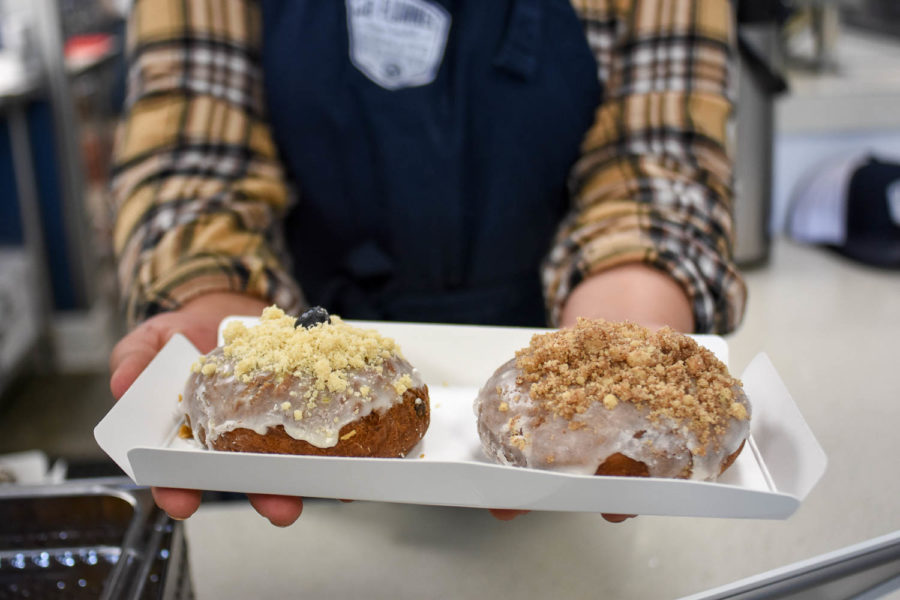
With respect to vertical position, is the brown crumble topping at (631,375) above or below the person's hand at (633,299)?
above

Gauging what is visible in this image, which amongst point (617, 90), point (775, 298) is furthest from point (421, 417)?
point (775, 298)

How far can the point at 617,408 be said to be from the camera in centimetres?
63

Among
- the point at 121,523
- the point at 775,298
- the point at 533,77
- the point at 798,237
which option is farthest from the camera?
the point at 798,237

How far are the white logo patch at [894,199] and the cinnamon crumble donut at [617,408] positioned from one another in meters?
1.26

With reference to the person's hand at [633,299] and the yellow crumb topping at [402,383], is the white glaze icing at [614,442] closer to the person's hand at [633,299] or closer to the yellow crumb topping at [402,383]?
the yellow crumb topping at [402,383]

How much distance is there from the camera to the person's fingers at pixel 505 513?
574 millimetres

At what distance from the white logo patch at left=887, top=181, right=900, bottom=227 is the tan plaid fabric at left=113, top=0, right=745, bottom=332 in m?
0.81

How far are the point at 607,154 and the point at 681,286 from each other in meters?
0.30

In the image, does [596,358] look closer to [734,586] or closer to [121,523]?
[734,586]

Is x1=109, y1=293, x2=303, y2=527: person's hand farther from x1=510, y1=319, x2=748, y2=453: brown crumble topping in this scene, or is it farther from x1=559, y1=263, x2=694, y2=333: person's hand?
x1=559, y1=263, x2=694, y2=333: person's hand

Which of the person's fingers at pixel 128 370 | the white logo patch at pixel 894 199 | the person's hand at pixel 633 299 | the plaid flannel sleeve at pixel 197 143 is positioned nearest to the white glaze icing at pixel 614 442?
the person's hand at pixel 633 299

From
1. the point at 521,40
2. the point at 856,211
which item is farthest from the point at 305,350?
the point at 856,211

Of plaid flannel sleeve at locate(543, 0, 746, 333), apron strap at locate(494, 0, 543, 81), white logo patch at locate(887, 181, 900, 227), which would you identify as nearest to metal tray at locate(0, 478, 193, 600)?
plaid flannel sleeve at locate(543, 0, 746, 333)

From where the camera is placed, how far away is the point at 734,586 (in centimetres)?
50
